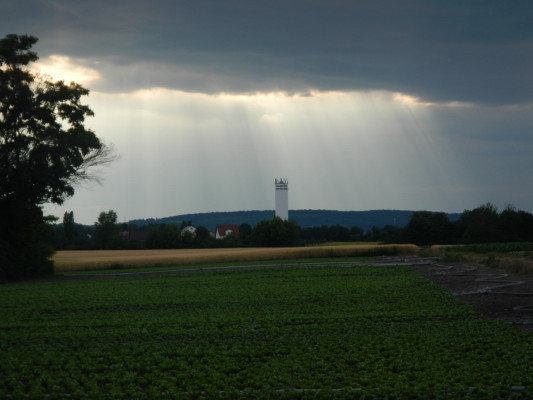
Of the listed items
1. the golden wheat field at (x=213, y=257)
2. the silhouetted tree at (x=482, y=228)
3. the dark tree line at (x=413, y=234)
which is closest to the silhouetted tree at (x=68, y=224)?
the dark tree line at (x=413, y=234)

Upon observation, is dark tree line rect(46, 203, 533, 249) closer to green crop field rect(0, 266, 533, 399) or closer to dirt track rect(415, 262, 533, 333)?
dirt track rect(415, 262, 533, 333)

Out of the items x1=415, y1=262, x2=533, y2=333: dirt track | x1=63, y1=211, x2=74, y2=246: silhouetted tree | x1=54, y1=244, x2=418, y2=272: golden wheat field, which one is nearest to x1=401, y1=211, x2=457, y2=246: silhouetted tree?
x1=54, y1=244, x2=418, y2=272: golden wheat field

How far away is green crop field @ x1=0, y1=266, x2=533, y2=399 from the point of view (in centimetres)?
1095

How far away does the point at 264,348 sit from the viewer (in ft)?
48.3

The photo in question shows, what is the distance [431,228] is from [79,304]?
79.3m

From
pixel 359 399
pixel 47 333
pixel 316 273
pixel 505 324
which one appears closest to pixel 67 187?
pixel 316 273

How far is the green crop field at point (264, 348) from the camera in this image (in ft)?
35.9

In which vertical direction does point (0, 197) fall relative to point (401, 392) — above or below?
above

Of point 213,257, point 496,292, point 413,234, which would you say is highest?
point 413,234

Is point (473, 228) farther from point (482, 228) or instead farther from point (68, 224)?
point (68, 224)

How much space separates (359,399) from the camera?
10.1 meters

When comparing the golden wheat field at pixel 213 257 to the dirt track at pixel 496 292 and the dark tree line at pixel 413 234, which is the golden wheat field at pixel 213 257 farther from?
the dark tree line at pixel 413 234

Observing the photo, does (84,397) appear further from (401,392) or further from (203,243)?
(203,243)

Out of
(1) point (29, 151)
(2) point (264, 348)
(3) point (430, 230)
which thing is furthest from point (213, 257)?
Result: (3) point (430, 230)
